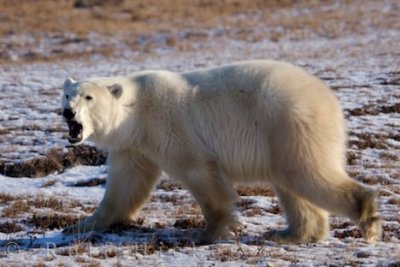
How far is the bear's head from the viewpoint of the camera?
24.5 ft

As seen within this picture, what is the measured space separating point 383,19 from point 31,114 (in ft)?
69.4

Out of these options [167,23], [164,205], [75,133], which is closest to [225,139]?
[75,133]

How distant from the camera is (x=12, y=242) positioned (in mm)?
7305

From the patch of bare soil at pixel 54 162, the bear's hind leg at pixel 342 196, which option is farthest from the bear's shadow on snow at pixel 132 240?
the patch of bare soil at pixel 54 162

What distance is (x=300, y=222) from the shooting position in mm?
7629

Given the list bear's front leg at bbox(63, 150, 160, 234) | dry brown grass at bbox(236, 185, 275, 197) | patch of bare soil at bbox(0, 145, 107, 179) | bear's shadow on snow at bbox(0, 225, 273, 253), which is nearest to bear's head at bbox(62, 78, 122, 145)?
bear's front leg at bbox(63, 150, 160, 234)

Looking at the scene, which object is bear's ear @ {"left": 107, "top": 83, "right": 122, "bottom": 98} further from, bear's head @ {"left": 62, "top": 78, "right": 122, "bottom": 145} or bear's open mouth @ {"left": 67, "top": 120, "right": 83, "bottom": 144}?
bear's open mouth @ {"left": 67, "top": 120, "right": 83, "bottom": 144}

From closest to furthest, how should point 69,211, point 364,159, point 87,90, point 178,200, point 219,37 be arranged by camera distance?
1. point 87,90
2. point 69,211
3. point 178,200
4. point 364,159
5. point 219,37

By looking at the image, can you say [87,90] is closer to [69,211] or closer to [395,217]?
[69,211]

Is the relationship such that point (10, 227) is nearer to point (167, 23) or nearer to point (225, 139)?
point (225, 139)

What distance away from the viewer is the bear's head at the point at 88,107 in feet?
24.5

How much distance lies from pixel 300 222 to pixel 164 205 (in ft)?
7.31

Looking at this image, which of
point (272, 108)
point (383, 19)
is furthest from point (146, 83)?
point (383, 19)

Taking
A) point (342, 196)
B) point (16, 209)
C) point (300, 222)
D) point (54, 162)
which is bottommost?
point (54, 162)
